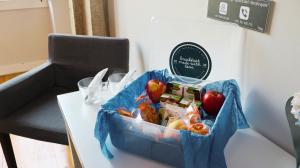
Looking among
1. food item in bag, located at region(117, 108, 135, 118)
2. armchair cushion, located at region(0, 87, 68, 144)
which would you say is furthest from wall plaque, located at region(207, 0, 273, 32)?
armchair cushion, located at region(0, 87, 68, 144)

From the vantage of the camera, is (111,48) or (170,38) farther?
(111,48)

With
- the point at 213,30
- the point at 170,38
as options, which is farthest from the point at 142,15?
the point at 213,30

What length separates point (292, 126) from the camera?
73 centimetres

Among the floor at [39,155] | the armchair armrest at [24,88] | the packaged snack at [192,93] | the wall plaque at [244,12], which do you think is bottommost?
the floor at [39,155]

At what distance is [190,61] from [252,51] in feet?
0.81

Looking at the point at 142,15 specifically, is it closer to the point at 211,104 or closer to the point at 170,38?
the point at 170,38

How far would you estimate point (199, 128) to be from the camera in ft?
2.54

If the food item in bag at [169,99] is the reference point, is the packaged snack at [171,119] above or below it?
below

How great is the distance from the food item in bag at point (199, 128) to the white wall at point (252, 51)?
0.87 feet

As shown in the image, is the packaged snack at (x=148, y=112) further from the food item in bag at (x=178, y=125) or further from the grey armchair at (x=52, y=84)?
the grey armchair at (x=52, y=84)

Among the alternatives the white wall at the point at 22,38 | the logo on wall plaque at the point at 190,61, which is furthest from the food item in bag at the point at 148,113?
the white wall at the point at 22,38

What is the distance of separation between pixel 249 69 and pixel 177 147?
0.38 meters

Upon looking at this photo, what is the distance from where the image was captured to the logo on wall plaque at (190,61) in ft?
3.45

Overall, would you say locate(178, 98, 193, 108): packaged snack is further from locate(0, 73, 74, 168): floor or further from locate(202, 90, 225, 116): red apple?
locate(0, 73, 74, 168): floor
